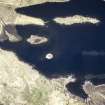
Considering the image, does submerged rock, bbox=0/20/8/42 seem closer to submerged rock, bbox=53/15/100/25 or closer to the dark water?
the dark water

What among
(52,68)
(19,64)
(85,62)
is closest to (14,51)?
(19,64)

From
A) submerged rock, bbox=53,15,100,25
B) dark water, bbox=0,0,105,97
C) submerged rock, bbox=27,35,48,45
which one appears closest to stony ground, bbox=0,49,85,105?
dark water, bbox=0,0,105,97

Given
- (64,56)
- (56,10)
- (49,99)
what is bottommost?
(49,99)

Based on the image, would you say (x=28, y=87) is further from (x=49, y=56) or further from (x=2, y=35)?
(x=2, y=35)

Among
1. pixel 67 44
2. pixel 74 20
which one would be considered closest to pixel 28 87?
pixel 67 44

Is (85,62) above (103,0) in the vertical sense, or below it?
below

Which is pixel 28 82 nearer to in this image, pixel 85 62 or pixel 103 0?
pixel 85 62

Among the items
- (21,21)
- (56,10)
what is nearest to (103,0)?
(56,10)
